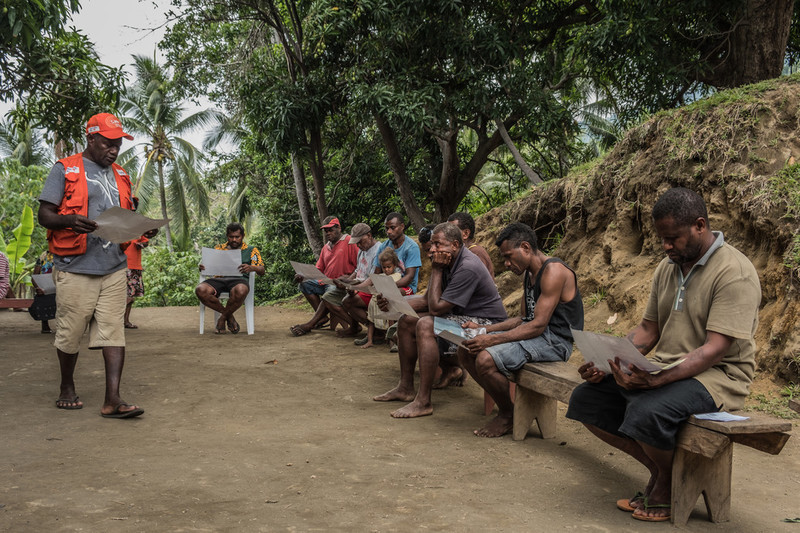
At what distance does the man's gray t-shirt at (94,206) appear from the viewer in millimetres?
5027

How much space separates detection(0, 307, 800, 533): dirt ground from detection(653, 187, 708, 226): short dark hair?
4.78 ft

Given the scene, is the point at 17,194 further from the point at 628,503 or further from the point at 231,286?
the point at 628,503

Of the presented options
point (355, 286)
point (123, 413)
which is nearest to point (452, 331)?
point (123, 413)

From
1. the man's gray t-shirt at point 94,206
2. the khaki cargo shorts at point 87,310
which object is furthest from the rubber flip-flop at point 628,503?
the man's gray t-shirt at point 94,206

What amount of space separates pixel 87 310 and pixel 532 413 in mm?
3274

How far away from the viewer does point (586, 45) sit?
8.92m

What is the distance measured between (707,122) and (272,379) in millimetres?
5075

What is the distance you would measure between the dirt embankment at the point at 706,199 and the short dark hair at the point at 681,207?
2844mm

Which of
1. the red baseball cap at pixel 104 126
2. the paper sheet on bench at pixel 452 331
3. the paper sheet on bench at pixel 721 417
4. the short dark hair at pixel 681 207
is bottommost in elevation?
the paper sheet on bench at pixel 721 417

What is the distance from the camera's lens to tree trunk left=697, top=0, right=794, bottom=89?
8.64 meters

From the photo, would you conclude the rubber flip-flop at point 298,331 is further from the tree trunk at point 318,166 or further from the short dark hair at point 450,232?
the short dark hair at point 450,232

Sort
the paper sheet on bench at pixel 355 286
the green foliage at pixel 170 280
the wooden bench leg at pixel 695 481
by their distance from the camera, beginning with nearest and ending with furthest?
the wooden bench leg at pixel 695 481 < the paper sheet on bench at pixel 355 286 < the green foliage at pixel 170 280

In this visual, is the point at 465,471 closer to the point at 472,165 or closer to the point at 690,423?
the point at 690,423

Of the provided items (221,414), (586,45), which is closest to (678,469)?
(221,414)
